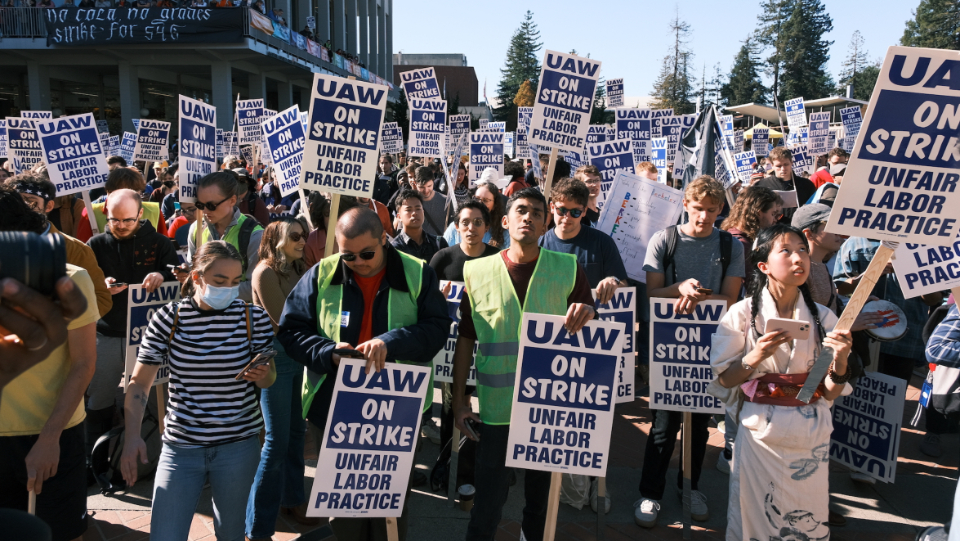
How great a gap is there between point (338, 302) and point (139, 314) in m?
1.96

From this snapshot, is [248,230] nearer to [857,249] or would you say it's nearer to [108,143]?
[857,249]

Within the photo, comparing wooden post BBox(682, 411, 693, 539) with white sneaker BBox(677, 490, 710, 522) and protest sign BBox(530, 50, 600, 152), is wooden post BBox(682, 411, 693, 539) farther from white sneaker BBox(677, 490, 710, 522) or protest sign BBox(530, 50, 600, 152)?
protest sign BBox(530, 50, 600, 152)

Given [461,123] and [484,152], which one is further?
[461,123]

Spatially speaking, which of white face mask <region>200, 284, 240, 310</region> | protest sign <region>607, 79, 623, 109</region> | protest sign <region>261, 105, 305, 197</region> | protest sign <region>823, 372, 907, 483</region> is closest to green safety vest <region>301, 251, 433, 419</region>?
white face mask <region>200, 284, 240, 310</region>

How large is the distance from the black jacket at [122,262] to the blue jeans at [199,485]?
199 cm

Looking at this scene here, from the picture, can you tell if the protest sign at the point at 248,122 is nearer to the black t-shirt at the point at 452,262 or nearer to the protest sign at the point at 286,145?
the protest sign at the point at 286,145

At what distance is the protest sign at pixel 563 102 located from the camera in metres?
6.87

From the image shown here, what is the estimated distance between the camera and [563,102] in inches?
273

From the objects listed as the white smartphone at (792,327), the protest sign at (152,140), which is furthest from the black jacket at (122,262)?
the protest sign at (152,140)

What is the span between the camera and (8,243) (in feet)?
4.62

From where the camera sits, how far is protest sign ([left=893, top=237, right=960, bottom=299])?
3877 mm

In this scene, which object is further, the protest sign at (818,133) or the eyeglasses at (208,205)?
the protest sign at (818,133)

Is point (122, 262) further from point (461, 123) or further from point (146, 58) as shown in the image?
point (146, 58)

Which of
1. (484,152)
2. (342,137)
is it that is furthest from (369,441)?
(484,152)
